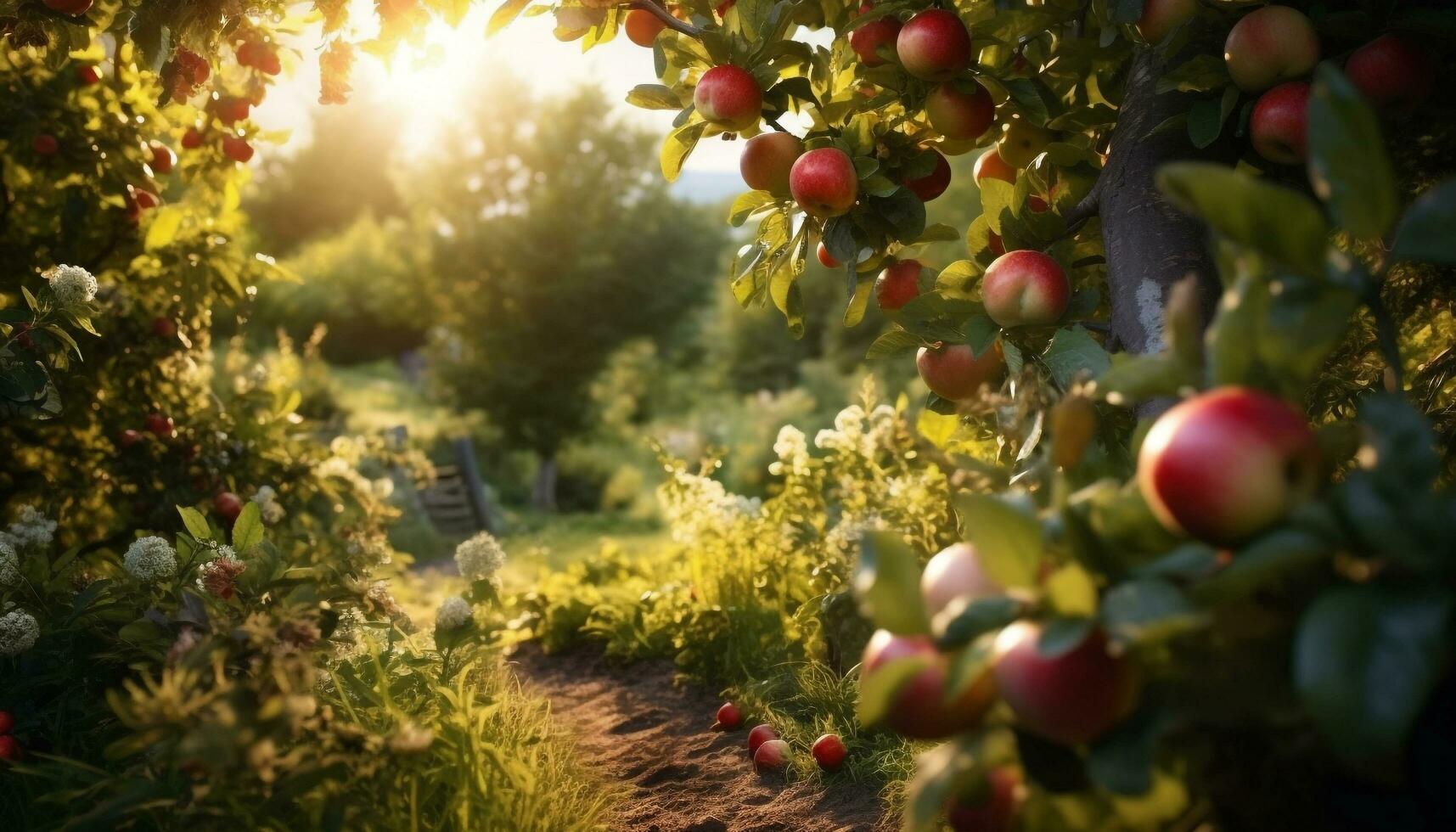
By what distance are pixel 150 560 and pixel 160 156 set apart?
5.97ft

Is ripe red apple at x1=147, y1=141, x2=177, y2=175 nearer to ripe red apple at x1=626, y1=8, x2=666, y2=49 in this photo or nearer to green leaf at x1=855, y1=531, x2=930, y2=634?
ripe red apple at x1=626, y1=8, x2=666, y2=49

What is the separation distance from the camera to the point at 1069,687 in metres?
0.75

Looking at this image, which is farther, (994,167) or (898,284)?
(994,167)

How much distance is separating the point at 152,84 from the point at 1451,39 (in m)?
3.47

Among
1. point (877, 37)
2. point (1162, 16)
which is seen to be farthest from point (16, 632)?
point (1162, 16)

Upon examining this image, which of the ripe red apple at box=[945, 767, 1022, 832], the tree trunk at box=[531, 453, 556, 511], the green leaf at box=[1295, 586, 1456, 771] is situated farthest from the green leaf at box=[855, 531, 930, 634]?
the tree trunk at box=[531, 453, 556, 511]

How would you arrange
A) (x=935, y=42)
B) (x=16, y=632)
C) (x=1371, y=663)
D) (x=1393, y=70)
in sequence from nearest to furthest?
(x=1371, y=663) < (x=1393, y=70) < (x=935, y=42) < (x=16, y=632)

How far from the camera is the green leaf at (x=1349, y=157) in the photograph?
30.1 inches

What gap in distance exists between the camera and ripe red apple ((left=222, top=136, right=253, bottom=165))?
9.87 ft

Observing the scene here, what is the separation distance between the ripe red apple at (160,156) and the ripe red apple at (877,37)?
8.24ft

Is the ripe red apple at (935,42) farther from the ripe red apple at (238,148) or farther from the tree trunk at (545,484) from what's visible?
the tree trunk at (545,484)

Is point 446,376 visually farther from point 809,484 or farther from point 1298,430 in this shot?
point 1298,430

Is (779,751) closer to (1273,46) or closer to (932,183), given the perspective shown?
(932,183)

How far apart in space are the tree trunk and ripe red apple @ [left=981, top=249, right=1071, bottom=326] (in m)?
11.0
